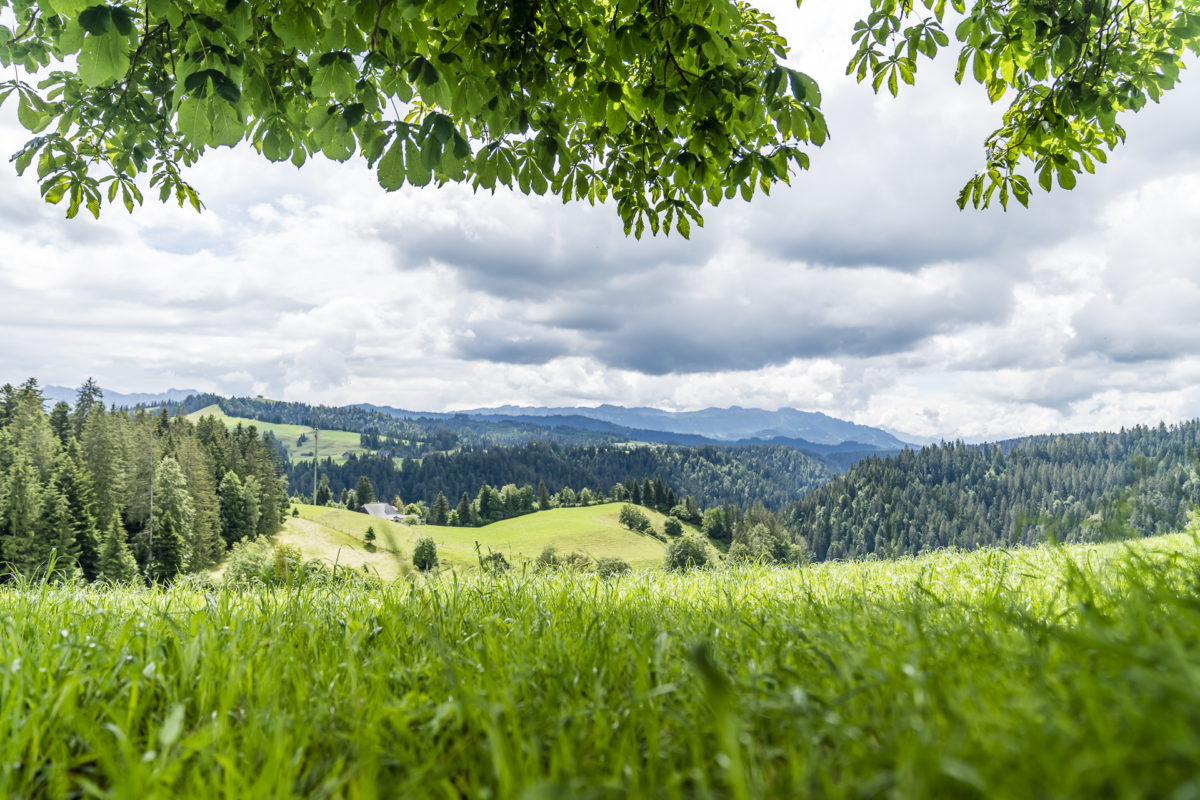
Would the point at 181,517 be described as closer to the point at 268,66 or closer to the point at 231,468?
the point at 231,468

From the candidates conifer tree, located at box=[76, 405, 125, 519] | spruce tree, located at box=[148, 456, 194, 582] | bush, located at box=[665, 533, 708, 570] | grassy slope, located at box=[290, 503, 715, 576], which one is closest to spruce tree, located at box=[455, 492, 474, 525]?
grassy slope, located at box=[290, 503, 715, 576]

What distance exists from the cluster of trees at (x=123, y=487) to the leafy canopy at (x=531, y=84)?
53.9 m

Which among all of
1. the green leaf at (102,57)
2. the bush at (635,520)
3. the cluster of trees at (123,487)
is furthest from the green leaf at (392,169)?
the bush at (635,520)

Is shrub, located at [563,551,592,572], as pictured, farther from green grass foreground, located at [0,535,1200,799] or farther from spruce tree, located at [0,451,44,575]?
spruce tree, located at [0,451,44,575]

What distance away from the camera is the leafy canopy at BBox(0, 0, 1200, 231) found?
3.90 metres

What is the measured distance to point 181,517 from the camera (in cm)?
7112

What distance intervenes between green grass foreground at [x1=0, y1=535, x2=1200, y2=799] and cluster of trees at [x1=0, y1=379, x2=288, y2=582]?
190ft

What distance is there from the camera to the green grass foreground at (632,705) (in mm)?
1268

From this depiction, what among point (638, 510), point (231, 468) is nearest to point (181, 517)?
point (231, 468)

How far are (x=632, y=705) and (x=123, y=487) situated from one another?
8850 cm

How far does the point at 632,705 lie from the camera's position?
6.32 feet

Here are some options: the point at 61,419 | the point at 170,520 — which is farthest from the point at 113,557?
the point at 61,419

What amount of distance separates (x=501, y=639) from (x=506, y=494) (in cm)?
17102

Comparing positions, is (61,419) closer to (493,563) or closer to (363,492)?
(363,492)
